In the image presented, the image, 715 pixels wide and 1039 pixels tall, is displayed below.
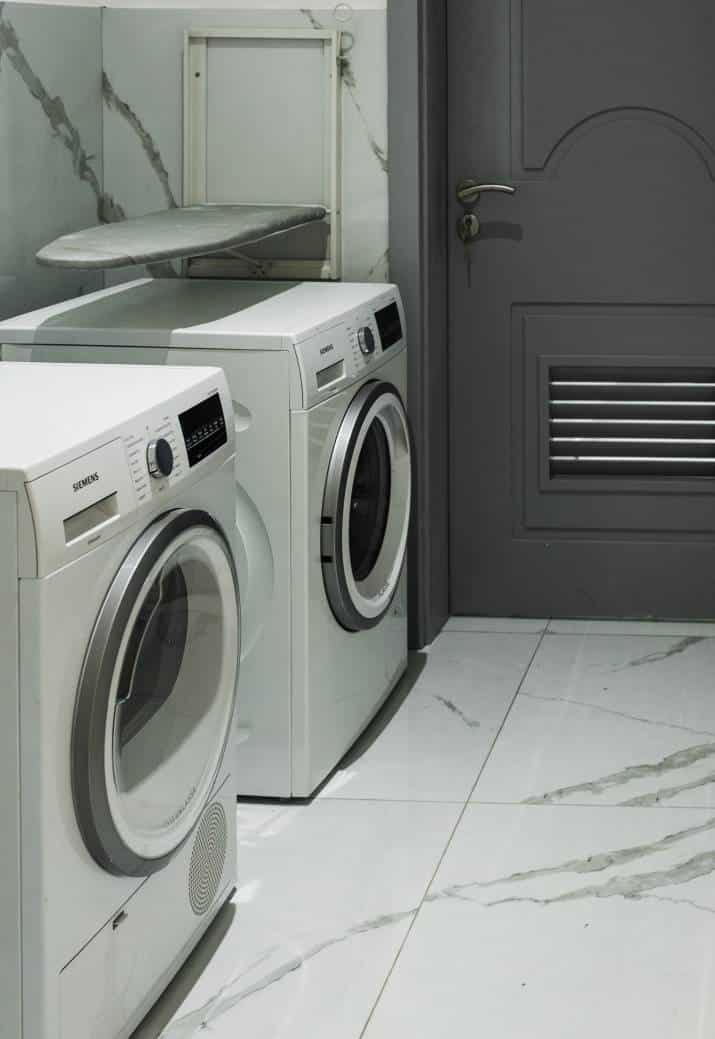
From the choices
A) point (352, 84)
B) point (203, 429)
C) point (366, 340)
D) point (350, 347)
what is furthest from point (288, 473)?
point (352, 84)

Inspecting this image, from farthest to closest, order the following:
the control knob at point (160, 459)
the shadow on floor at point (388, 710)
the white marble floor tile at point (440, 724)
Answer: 1. the shadow on floor at point (388, 710)
2. the white marble floor tile at point (440, 724)
3. the control knob at point (160, 459)

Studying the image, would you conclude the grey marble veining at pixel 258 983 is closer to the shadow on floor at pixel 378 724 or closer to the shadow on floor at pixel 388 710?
the shadow on floor at pixel 378 724

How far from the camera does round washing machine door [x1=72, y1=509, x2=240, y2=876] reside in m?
1.71

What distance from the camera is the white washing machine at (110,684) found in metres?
1.62

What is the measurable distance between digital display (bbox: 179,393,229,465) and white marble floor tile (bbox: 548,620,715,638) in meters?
1.83

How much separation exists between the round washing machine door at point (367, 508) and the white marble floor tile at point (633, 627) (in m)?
0.73

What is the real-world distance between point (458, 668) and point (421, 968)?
1.43 meters

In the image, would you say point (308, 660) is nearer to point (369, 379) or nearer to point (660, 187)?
point (369, 379)

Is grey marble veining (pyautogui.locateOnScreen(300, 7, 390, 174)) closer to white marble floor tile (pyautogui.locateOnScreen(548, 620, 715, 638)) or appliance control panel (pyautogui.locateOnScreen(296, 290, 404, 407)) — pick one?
appliance control panel (pyautogui.locateOnScreen(296, 290, 404, 407))

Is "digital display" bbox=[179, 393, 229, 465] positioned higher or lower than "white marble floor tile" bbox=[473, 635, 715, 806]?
higher

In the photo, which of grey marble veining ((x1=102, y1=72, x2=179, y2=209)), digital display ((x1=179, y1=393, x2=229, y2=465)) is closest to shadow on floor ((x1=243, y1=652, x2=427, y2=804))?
digital display ((x1=179, y1=393, x2=229, y2=465))

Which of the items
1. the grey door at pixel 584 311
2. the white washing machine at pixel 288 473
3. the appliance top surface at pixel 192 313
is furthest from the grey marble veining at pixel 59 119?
the grey door at pixel 584 311

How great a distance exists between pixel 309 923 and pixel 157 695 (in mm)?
520

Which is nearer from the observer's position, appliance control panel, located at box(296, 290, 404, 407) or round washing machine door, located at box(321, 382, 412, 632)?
appliance control panel, located at box(296, 290, 404, 407)
